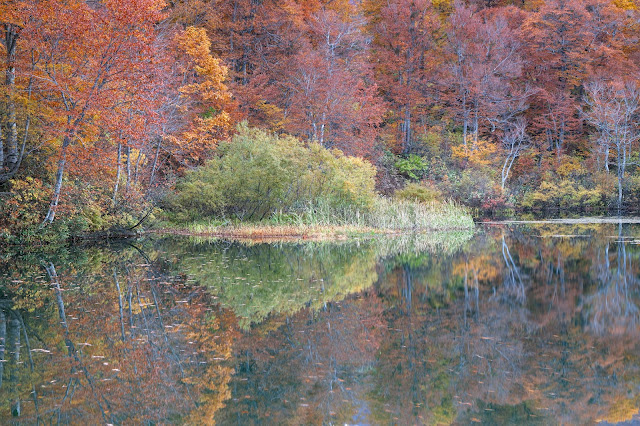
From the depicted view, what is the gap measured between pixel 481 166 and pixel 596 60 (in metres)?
9.79

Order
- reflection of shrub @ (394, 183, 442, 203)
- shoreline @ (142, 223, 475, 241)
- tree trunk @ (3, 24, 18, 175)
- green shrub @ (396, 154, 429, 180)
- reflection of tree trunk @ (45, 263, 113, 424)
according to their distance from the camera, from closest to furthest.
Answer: reflection of tree trunk @ (45, 263, 113, 424) → tree trunk @ (3, 24, 18, 175) → shoreline @ (142, 223, 475, 241) → reflection of shrub @ (394, 183, 442, 203) → green shrub @ (396, 154, 429, 180)

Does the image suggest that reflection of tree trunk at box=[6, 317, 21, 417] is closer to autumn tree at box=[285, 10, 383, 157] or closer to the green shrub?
autumn tree at box=[285, 10, 383, 157]

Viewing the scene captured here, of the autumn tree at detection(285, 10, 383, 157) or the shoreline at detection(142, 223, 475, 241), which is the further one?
the autumn tree at detection(285, 10, 383, 157)

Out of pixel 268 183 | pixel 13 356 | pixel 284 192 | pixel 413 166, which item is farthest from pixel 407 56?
pixel 13 356

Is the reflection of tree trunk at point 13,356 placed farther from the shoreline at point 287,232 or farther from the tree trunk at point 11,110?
the shoreline at point 287,232

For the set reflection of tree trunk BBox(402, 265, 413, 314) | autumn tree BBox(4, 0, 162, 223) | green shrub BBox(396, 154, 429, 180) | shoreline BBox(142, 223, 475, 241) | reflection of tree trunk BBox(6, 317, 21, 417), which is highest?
autumn tree BBox(4, 0, 162, 223)

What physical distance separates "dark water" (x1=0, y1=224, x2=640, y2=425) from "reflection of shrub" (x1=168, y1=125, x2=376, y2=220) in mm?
9565

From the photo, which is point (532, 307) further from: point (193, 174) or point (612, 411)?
point (193, 174)

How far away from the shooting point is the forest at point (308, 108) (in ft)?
57.9

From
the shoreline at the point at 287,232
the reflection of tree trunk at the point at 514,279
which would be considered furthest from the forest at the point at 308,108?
the reflection of tree trunk at the point at 514,279

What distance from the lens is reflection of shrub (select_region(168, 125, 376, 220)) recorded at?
23172mm

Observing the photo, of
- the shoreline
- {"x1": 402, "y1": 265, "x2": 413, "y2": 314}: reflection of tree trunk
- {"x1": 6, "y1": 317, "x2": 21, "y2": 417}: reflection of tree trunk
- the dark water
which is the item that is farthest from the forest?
{"x1": 402, "y1": 265, "x2": 413, "y2": 314}: reflection of tree trunk

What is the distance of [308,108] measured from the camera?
29844mm

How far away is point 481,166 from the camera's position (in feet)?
111
